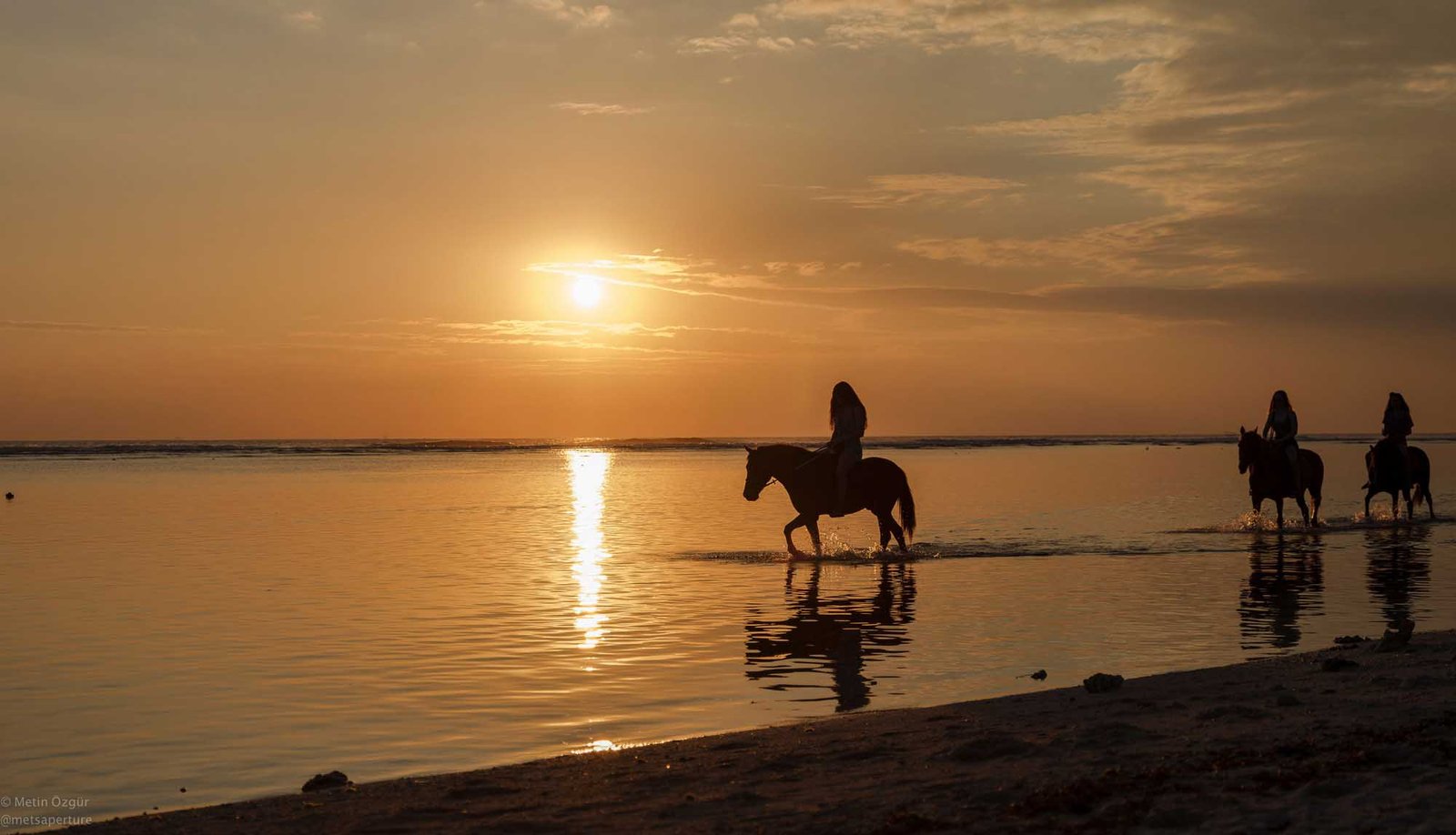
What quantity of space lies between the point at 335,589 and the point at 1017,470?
49.0 meters

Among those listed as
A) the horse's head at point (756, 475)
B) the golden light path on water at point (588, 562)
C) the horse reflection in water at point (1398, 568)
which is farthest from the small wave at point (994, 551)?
the horse reflection in water at point (1398, 568)

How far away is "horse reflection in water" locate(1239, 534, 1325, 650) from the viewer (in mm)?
13000

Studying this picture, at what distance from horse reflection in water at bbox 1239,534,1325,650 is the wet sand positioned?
3846 millimetres

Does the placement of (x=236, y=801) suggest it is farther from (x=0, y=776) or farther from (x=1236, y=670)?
(x=1236, y=670)

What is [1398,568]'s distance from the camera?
1912cm

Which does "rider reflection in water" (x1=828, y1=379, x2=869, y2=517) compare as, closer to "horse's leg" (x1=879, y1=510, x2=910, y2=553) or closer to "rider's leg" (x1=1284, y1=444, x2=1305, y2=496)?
"horse's leg" (x1=879, y1=510, x2=910, y2=553)

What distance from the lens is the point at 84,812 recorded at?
7.20m

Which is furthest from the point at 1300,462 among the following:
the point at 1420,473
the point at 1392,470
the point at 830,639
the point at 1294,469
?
the point at 830,639

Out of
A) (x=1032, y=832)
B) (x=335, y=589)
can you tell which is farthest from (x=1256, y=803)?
(x=335, y=589)

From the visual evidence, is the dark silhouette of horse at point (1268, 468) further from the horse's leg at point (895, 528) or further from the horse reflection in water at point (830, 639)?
the horse reflection in water at point (830, 639)

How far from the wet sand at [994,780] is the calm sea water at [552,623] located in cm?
94

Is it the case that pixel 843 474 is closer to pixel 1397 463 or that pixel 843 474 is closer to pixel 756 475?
pixel 756 475

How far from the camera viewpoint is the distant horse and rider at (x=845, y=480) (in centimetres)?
2269

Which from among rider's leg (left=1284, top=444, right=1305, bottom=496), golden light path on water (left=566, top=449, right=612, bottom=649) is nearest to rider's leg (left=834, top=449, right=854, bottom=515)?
golden light path on water (left=566, top=449, right=612, bottom=649)
